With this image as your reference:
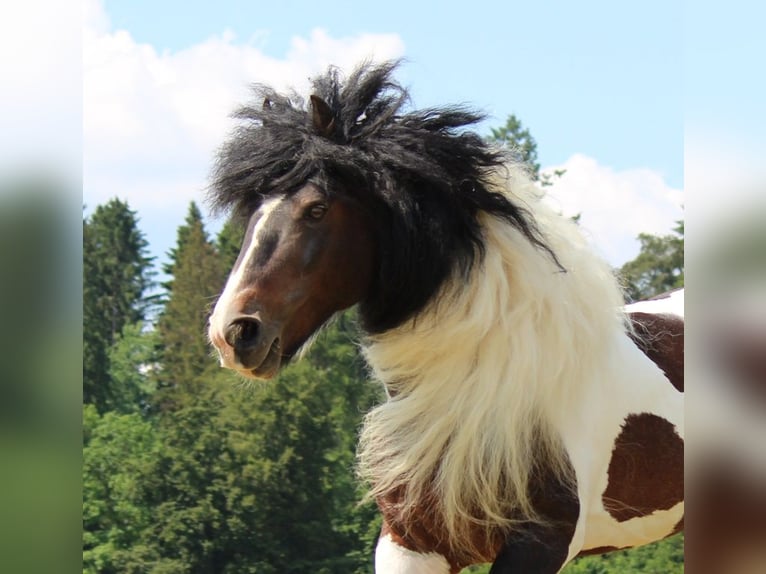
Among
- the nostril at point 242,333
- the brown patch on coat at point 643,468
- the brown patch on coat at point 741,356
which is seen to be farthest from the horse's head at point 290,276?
the brown patch on coat at point 741,356

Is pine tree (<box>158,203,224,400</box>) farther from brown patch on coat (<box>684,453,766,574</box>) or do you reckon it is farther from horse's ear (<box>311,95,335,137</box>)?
brown patch on coat (<box>684,453,766,574</box>)

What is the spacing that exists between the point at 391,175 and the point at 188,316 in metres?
25.9

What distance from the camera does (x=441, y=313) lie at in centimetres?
289

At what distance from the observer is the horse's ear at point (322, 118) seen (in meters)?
2.94

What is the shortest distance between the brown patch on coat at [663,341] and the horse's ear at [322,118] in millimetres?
1275

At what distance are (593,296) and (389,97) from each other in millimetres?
874

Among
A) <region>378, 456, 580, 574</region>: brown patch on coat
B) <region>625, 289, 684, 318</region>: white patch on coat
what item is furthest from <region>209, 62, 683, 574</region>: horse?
<region>625, 289, 684, 318</region>: white patch on coat

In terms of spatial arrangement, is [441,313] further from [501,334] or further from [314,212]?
[314,212]

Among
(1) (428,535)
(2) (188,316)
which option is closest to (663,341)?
(1) (428,535)

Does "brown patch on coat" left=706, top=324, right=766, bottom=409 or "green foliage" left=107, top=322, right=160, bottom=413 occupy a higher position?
"green foliage" left=107, top=322, right=160, bottom=413

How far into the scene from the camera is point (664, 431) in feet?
10.6

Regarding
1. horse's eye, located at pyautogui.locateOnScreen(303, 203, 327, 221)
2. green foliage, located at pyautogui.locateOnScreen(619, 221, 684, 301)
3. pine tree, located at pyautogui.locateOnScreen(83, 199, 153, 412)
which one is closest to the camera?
horse's eye, located at pyautogui.locateOnScreen(303, 203, 327, 221)

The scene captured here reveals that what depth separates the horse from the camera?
111 inches

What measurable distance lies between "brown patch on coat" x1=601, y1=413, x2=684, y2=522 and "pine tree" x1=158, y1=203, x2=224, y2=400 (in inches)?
952
